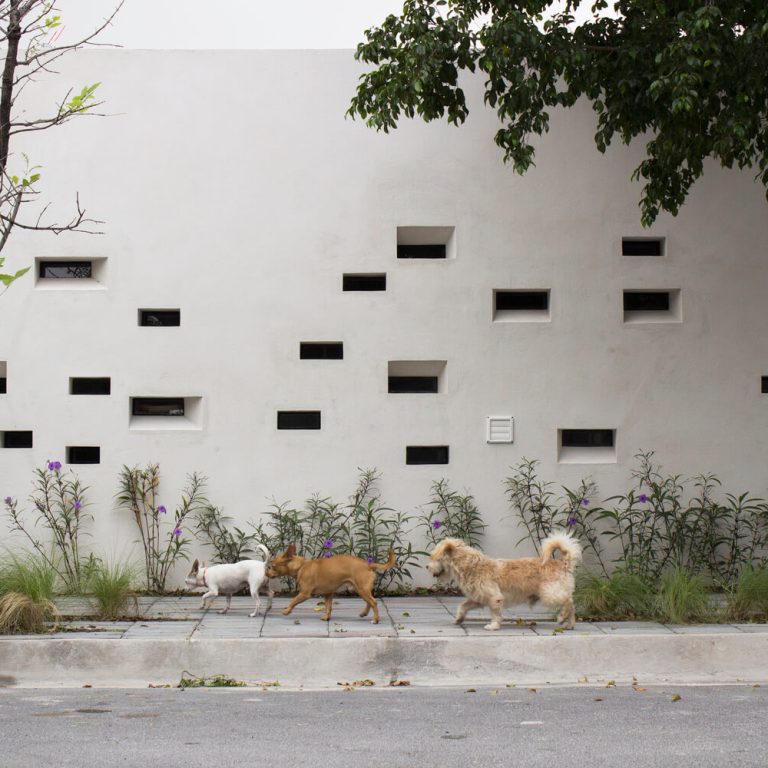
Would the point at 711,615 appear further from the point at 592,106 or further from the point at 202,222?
the point at 202,222

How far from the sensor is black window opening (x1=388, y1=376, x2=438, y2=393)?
11680 millimetres

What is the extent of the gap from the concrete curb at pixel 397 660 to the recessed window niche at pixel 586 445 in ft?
10.6

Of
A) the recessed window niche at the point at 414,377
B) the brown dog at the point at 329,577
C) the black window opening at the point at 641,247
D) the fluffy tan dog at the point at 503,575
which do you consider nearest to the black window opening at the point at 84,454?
the brown dog at the point at 329,577

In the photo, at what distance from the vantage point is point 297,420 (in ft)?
37.5

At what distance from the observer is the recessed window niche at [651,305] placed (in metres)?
11.6

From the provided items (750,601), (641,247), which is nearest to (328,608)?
(750,601)

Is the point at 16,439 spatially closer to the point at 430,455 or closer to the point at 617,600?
the point at 430,455

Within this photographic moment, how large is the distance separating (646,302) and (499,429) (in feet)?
7.30

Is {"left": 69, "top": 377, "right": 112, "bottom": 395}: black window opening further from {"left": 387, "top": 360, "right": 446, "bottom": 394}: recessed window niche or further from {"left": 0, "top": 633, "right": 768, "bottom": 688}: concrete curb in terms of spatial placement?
{"left": 0, "top": 633, "right": 768, "bottom": 688}: concrete curb

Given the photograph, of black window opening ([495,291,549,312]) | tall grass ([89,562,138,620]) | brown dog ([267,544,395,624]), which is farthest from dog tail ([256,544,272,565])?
black window opening ([495,291,549,312])

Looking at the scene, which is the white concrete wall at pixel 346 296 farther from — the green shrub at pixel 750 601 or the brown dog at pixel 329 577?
the green shrub at pixel 750 601

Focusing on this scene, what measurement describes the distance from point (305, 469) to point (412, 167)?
11.5 feet

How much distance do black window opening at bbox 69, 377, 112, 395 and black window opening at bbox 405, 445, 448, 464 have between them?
335 cm

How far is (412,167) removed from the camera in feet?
37.7
